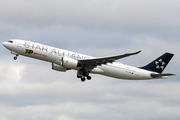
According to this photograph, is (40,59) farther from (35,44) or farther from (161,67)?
(161,67)

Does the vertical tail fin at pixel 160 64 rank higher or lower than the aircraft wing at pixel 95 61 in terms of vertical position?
higher

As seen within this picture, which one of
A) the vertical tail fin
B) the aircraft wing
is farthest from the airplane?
the vertical tail fin

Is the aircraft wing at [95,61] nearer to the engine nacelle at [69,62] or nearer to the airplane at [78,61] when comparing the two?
the airplane at [78,61]

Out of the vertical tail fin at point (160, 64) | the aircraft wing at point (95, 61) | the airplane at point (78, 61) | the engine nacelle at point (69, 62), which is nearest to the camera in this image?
the aircraft wing at point (95, 61)

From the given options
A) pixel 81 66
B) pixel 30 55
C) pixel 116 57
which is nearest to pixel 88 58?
pixel 81 66

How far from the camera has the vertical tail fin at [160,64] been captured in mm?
70938

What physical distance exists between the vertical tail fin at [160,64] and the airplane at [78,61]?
185 cm

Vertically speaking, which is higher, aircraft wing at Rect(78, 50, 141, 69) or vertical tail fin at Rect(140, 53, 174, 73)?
vertical tail fin at Rect(140, 53, 174, 73)

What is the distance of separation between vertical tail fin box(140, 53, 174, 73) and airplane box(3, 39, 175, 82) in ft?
6.08

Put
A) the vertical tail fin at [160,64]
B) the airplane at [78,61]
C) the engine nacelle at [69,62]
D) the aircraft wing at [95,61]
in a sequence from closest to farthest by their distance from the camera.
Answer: the aircraft wing at [95,61] < the engine nacelle at [69,62] < the airplane at [78,61] < the vertical tail fin at [160,64]

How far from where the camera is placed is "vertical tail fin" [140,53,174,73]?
7094 centimetres

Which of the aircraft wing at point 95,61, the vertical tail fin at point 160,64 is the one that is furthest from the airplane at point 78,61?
the vertical tail fin at point 160,64

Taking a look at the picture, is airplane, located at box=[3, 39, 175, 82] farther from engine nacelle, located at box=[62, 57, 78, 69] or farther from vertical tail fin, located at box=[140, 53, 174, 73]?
vertical tail fin, located at box=[140, 53, 174, 73]

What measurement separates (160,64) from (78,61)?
18.6 metres
